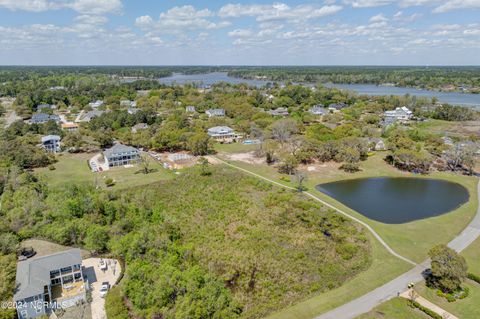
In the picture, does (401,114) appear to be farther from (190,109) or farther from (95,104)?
(95,104)

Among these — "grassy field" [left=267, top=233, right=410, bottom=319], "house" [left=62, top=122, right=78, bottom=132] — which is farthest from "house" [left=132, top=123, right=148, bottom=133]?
"grassy field" [left=267, top=233, right=410, bottom=319]

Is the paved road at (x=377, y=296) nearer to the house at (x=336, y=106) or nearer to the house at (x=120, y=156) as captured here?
the house at (x=120, y=156)

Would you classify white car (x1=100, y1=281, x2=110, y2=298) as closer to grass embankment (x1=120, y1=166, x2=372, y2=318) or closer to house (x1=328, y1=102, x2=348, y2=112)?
grass embankment (x1=120, y1=166, x2=372, y2=318)

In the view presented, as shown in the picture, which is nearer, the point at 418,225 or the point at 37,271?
the point at 37,271

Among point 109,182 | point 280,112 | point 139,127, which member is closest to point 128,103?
point 139,127

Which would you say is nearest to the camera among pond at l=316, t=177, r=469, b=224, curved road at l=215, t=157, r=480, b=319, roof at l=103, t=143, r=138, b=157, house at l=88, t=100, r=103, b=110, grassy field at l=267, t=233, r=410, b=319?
curved road at l=215, t=157, r=480, b=319

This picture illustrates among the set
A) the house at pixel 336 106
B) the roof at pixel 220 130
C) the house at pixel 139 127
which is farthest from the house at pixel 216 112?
the house at pixel 336 106

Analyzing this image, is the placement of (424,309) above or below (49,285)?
below
